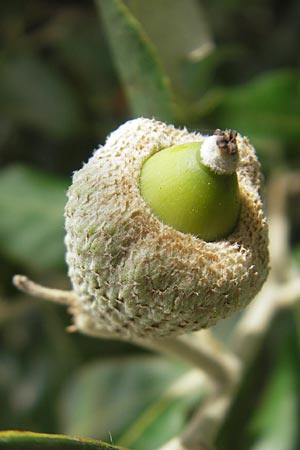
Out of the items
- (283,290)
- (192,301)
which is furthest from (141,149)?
(283,290)

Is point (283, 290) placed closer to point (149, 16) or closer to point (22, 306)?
point (149, 16)

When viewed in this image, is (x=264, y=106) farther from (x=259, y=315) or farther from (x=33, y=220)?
(x=33, y=220)

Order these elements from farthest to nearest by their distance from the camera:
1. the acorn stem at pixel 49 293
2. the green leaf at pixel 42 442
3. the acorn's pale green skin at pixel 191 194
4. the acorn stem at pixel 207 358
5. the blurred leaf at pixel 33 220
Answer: the blurred leaf at pixel 33 220
the acorn stem at pixel 207 358
the acorn stem at pixel 49 293
the acorn's pale green skin at pixel 191 194
the green leaf at pixel 42 442

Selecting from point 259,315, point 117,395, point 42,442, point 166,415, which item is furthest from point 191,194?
point 117,395

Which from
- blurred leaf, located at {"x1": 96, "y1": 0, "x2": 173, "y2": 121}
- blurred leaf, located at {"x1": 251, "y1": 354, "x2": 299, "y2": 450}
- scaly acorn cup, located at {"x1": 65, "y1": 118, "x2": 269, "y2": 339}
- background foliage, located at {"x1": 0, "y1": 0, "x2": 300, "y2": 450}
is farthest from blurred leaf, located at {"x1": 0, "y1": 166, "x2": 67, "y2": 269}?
scaly acorn cup, located at {"x1": 65, "y1": 118, "x2": 269, "y2": 339}

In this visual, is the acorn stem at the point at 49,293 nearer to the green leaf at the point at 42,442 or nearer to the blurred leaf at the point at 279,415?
the green leaf at the point at 42,442

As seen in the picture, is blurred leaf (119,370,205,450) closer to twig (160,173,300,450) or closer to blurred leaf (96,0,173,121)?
twig (160,173,300,450)

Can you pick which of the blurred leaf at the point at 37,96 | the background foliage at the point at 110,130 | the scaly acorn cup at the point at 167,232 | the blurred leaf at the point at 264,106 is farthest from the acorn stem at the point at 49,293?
the blurred leaf at the point at 37,96
